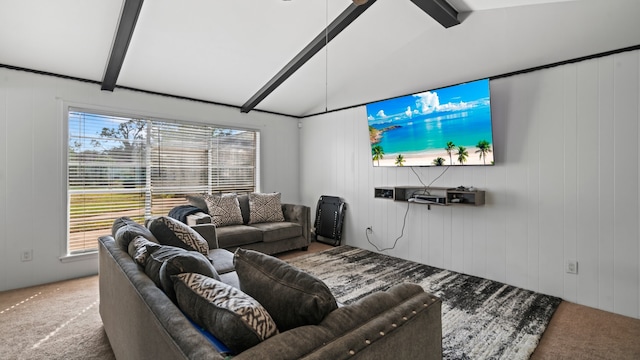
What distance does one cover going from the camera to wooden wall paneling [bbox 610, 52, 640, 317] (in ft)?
8.26

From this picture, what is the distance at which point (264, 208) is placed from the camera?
448 cm

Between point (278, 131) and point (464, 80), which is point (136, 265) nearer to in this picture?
point (464, 80)

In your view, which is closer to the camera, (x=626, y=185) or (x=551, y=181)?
(x=626, y=185)

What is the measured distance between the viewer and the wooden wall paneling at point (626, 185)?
8.26ft

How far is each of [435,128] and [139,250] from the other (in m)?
3.20

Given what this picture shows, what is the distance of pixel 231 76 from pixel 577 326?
4.33m

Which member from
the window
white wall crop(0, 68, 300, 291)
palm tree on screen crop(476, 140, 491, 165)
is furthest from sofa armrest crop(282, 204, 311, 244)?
white wall crop(0, 68, 300, 291)

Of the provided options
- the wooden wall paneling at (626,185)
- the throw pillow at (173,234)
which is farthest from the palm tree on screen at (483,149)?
the throw pillow at (173,234)

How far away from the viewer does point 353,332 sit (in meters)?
0.94

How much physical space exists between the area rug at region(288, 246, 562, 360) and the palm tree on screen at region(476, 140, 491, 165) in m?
1.36

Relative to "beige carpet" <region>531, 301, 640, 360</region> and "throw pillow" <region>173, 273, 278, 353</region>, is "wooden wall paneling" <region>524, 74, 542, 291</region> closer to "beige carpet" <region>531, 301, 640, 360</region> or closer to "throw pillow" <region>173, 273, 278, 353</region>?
"beige carpet" <region>531, 301, 640, 360</region>

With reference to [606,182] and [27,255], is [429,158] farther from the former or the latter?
[27,255]

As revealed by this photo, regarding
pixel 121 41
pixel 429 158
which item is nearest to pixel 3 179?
pixel 121 41

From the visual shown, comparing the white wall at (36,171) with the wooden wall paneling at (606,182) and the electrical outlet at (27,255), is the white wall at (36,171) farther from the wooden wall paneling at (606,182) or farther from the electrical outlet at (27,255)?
the wooden wall paneling at (606,182)
